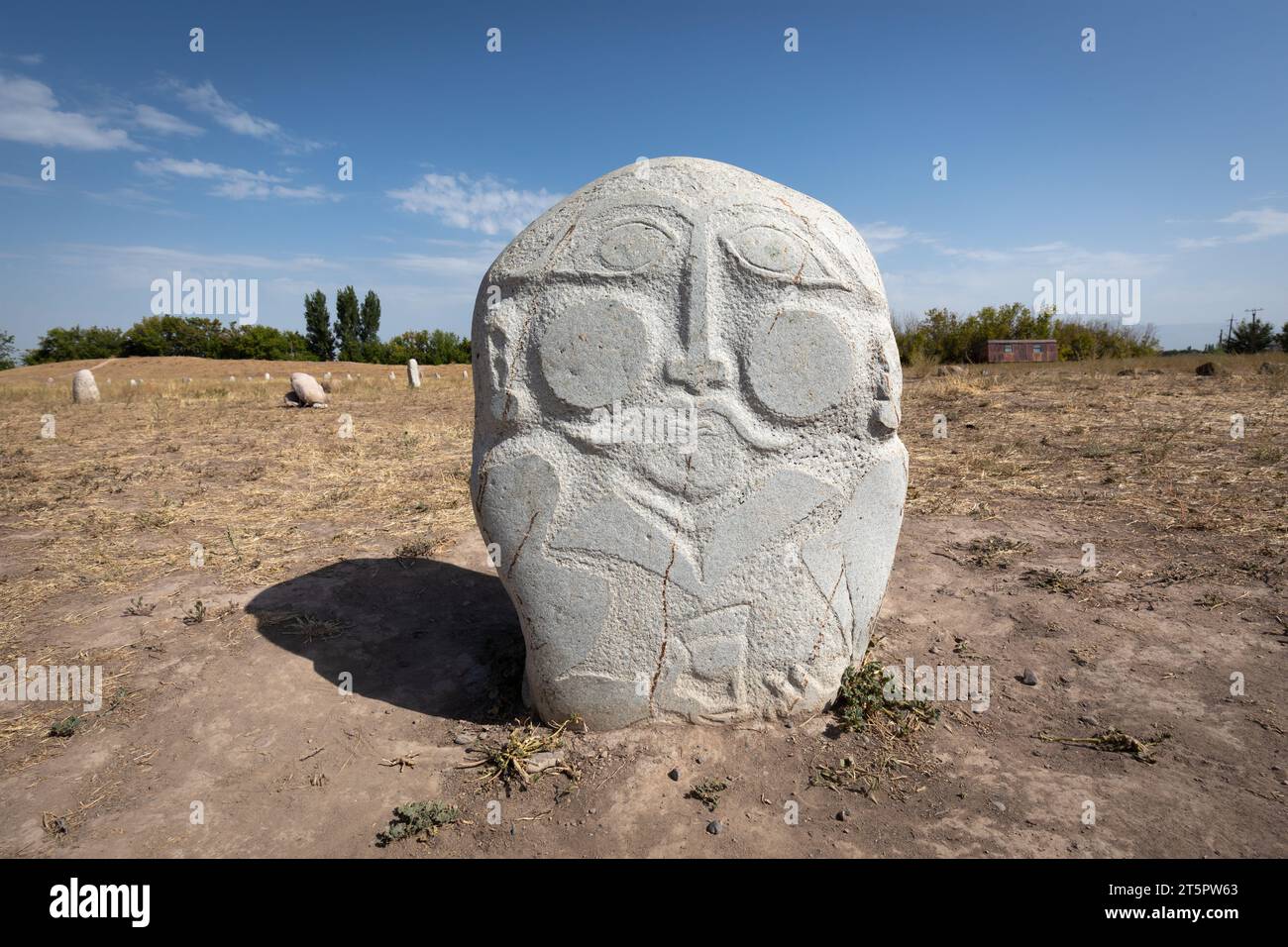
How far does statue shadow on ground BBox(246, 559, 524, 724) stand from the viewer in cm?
322

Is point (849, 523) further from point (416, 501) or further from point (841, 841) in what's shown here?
point (416, 501)

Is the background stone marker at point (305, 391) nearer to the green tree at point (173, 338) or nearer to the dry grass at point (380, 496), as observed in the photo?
the dry grass at point (380, 496)

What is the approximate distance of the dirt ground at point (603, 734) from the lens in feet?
7.72

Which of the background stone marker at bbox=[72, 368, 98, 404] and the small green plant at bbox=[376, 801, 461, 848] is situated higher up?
the background stone marker at bbox=[72, 368, 98, 404]

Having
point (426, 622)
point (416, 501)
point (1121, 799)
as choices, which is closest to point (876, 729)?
point (1121, 799)

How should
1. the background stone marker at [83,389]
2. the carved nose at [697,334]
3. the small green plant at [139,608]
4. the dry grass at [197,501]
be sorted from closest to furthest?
the carved nose at [697,334], the small green plant at [139,608], the dry grass at [197,501], the background stone marker at [83,389]

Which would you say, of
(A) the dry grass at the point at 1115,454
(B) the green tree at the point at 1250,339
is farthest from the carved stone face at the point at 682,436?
(B) the green tree at the point at 1250,339

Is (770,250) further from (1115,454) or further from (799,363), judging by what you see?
(1115,454)

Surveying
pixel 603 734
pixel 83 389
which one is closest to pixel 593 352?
pixel 603 734

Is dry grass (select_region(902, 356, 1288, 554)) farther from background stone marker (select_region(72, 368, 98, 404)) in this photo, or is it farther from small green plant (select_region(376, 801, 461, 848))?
background stone marker (select_region(72, 368, 98, 404))

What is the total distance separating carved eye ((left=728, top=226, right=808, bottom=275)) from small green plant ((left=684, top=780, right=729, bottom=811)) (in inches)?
72.1

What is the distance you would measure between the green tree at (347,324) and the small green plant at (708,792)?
131ft

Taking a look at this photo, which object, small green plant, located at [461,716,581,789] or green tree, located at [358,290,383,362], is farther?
green tree, located at [358,290,383,362]

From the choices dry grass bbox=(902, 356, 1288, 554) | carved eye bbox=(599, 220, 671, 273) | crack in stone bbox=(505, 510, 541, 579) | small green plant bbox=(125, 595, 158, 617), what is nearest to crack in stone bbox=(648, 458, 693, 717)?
crack in stone bbox=(505, 510, 541, 579)
